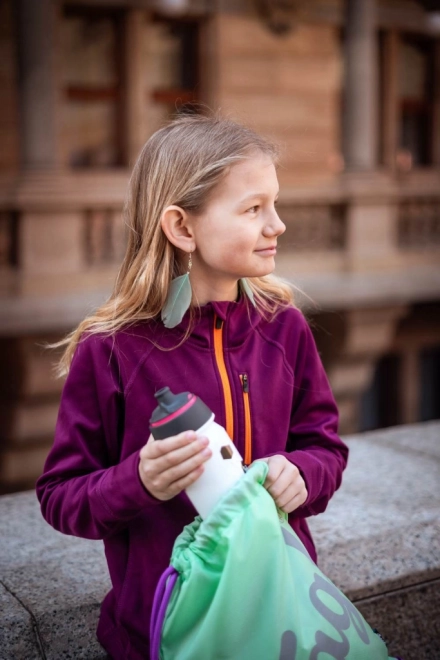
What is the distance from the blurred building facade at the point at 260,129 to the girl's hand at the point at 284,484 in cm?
711

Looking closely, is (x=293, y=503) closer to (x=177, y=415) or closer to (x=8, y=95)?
(x=177, y=415)

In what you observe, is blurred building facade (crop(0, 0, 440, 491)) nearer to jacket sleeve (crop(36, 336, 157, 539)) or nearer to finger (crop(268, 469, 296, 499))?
jacket sleeve (crop(36, 336, 157, 539))

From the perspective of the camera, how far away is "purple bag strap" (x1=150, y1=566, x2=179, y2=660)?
5.18 feet

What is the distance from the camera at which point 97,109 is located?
10484 millimetres

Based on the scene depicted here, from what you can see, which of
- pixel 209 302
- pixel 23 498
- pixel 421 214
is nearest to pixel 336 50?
pixel 421 214

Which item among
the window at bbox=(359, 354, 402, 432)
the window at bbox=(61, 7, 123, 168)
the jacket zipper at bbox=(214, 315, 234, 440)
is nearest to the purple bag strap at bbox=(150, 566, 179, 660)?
the jacket zipper at bbox=(214, 315, 234, 440)

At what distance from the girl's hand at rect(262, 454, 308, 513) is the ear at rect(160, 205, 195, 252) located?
1.55ft

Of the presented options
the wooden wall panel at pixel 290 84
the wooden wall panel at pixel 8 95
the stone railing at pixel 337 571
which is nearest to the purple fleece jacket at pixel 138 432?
the stone railing at pixel 337 571

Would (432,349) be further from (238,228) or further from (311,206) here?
(238,228)

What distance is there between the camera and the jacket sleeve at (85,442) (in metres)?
1.73

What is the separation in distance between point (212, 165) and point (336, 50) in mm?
11250

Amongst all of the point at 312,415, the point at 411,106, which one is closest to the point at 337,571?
the point at 312,415

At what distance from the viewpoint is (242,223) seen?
1.79 meters

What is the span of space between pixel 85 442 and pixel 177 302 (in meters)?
0.34
